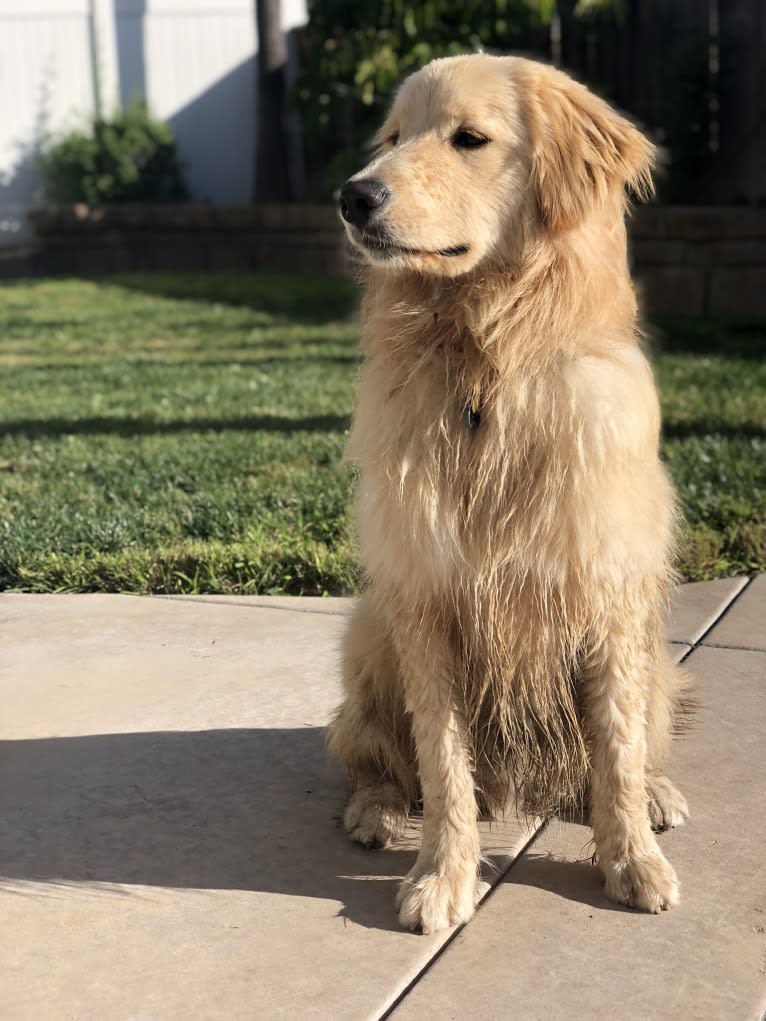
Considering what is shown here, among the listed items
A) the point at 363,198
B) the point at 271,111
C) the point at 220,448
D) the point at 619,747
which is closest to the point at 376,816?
the point at 619,747

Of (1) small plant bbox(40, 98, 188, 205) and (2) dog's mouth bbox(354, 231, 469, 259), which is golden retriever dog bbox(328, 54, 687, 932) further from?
(1) small plant bbox(40, 98, 188, 205)

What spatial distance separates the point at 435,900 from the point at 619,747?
1.83ft

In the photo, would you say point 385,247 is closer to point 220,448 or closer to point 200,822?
point 200,822

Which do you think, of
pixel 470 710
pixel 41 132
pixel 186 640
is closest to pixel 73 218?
pixel 41 132

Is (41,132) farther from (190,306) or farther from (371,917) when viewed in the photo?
(371,917)

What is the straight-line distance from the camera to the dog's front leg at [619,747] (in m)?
2.81

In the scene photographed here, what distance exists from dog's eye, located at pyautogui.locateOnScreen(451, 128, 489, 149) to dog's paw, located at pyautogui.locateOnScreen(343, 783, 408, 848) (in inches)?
62.5

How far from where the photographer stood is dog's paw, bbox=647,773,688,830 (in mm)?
3039

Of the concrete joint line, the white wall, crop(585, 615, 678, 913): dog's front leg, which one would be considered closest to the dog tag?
crop(585, 615, 678, 913): dog's front leg

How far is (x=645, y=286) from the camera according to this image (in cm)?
1147

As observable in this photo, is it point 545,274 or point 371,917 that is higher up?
point 545,274

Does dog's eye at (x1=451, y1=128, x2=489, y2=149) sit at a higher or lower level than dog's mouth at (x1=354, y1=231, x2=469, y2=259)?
higher

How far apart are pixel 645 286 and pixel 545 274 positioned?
915 centimetres

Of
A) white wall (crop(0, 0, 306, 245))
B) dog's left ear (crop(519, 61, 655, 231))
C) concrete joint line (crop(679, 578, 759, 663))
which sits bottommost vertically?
concrete joint line (crop(679, 578, 759, 663))
